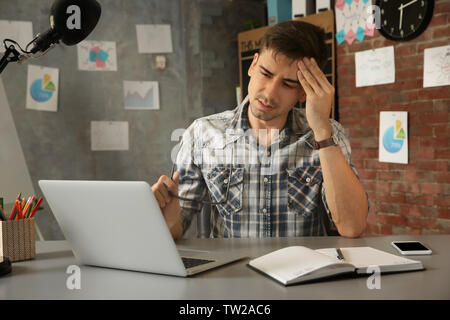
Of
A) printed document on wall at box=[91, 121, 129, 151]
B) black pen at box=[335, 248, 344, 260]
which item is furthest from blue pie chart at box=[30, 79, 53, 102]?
black pen at box=[335, 248, 344, 260]

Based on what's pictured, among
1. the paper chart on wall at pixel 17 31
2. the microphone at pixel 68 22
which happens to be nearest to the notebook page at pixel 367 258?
the microphone at pixel 68 22

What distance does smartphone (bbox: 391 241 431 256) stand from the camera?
114 centimetres

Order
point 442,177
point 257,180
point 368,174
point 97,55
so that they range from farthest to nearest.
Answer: point 368,174 → point 442,177 → point 97,55 → point 257,180

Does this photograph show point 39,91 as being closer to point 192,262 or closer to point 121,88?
point 121,88

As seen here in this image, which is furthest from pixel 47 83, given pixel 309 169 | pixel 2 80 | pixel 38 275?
pixel 38 275

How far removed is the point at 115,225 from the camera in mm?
1017

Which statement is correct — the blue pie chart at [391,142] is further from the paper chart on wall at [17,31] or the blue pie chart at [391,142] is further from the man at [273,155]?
the paper chart on wall at [17,31]

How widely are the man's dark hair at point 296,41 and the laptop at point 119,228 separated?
0.72 metres

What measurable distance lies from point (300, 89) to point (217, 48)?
803 mm

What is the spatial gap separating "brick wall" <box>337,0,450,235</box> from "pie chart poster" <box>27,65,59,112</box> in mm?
1639

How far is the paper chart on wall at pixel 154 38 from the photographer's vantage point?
6.97 feet

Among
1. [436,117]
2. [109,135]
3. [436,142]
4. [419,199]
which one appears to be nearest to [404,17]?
[436,117]

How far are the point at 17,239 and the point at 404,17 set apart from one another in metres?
2.28

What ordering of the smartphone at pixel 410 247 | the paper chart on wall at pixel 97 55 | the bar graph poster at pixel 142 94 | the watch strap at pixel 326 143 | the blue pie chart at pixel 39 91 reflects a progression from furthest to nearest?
1. the blue pie chart at pixel 39 91
2. the paper chart on wall at pixel 97 55
3. the bar graph poster at pixel 142 94
4. the watch strap at pixel 326 143
5. the smartphone at pixel 410 247
